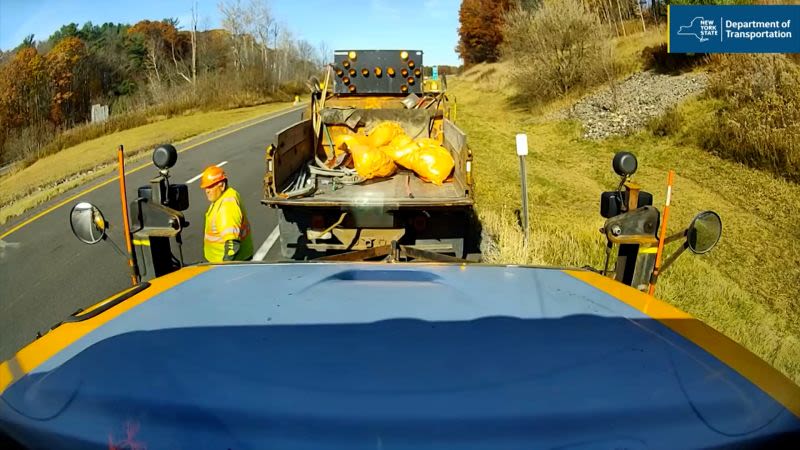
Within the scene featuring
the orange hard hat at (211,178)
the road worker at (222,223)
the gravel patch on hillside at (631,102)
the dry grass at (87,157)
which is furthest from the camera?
the gravel patch on hillside at (631,102)

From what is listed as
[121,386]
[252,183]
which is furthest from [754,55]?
[121,386]

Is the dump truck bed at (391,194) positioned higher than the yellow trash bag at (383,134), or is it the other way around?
the yellow trash bag at (383,134)

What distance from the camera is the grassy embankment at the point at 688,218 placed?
6514 mm

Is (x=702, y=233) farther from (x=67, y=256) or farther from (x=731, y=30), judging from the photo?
(x=731, y=30)

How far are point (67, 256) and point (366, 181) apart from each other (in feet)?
15.8

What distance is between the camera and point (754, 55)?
15.9m

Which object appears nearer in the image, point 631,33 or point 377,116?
point 377,116

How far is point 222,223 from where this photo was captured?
17.9 feet

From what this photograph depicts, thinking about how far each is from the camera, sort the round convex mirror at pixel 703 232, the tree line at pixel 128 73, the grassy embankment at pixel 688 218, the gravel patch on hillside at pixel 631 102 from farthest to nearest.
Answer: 1. the tree line at pixel 128 73
2. the gravel patch on hillside at pixel 631 102
3. the grassy embankment at pixel 688 218
4. the round convex mirror at pixel 703 232

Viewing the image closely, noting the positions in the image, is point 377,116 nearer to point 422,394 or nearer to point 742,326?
point 742,326

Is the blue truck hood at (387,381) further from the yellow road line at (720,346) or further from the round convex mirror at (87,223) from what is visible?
the round convex mirror at (87,223)

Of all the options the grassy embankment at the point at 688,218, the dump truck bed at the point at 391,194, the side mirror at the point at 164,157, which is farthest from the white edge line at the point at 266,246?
the side mirror at the point at 164,157

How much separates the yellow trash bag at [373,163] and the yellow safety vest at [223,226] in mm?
2481

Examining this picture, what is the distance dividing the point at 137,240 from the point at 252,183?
34.2 ft
